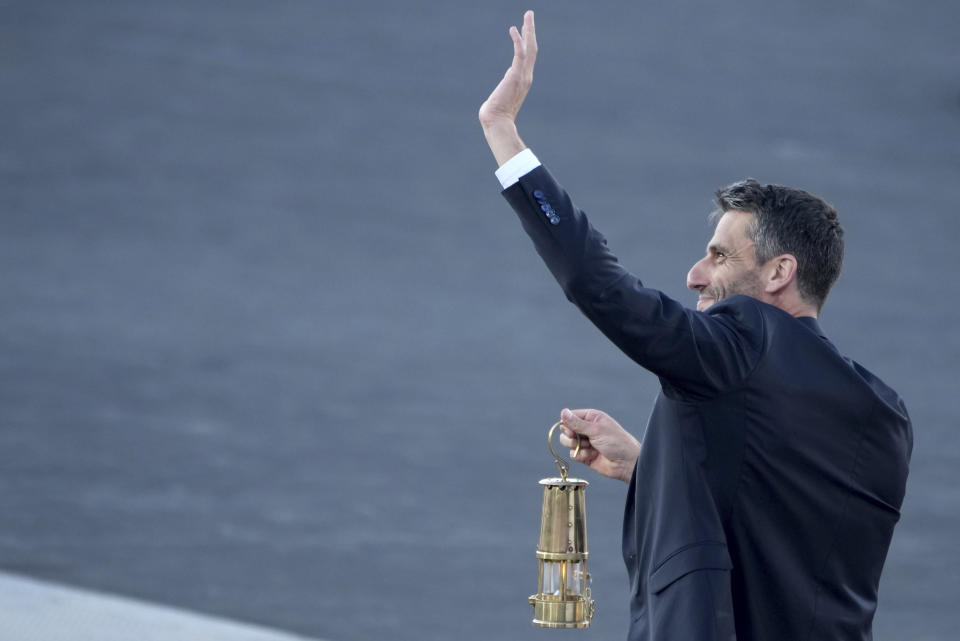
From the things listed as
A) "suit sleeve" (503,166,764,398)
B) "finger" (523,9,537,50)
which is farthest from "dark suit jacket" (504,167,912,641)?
"finger" (523,9,537,50)

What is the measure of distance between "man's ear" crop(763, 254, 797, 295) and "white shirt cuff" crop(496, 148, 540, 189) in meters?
0.30

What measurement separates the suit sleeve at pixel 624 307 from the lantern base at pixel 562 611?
0.45 m

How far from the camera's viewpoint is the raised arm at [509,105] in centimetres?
125

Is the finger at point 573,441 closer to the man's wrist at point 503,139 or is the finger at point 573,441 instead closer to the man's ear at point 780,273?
the man's ear at point 780,273

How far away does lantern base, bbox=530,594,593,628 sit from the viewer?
5.11 ft

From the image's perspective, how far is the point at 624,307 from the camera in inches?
46.4

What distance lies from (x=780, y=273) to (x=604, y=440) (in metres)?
0.34

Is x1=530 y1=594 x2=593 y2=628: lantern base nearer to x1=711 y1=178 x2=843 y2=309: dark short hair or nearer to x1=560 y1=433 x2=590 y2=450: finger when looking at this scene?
x1=560 y1=433 x2=590 y2=450: finger

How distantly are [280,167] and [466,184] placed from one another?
1215 millimetres

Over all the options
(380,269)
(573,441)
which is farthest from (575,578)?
(380,269)

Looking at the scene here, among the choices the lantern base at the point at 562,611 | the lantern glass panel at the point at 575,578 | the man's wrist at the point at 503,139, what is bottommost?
the lantern base at the point at 562,611

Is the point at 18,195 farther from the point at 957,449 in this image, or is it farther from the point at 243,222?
the point at 957,449

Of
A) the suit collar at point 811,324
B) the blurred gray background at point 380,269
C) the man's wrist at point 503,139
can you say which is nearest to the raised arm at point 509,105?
the man's wrist at point 503,139

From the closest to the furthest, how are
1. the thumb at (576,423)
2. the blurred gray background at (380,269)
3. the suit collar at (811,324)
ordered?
the suit collar at (811,324) < the thumb at (576,423) < the blurred gray background at (380,269)
